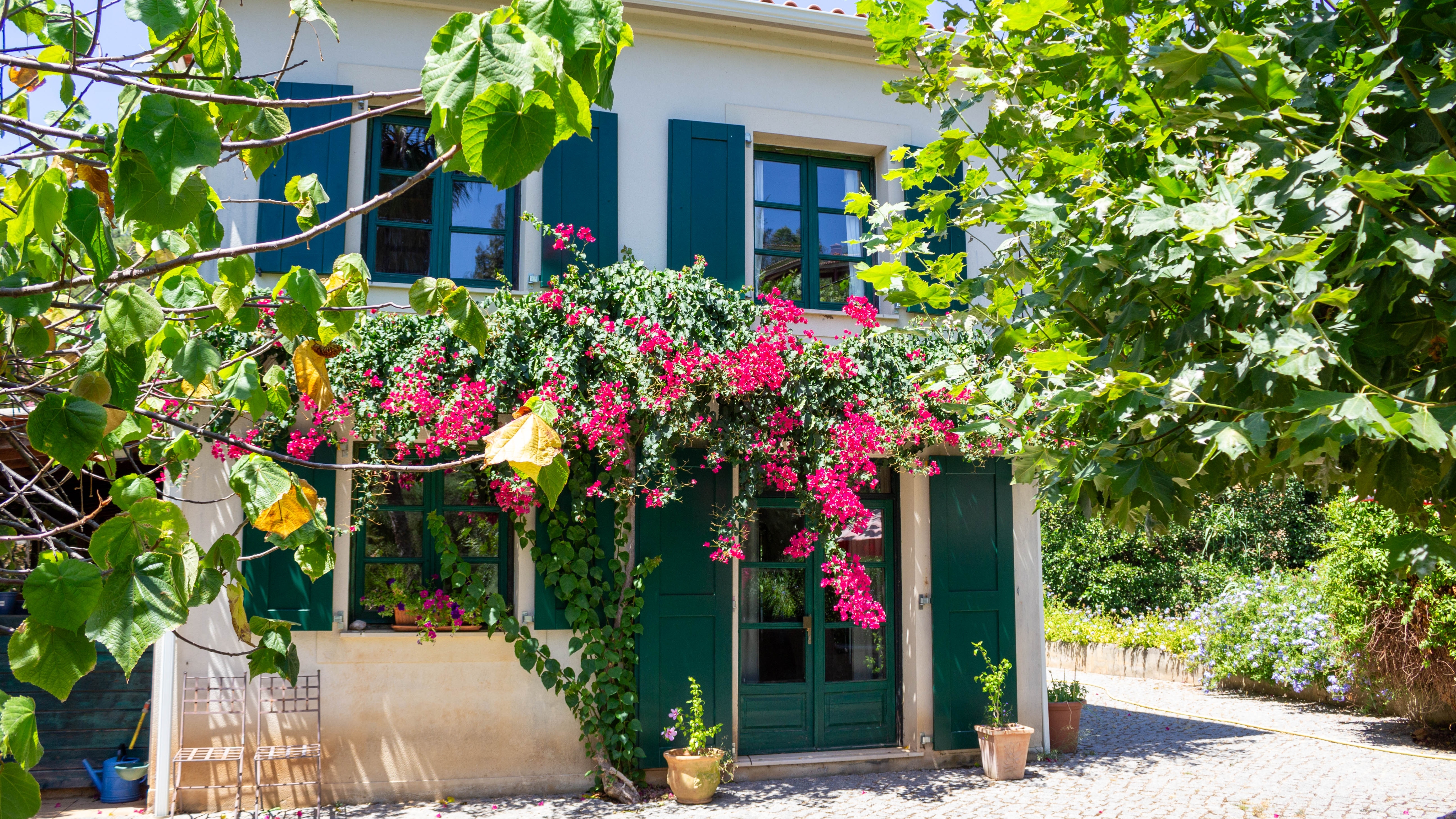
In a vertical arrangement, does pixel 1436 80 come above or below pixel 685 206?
below

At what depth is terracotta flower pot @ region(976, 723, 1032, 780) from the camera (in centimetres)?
703

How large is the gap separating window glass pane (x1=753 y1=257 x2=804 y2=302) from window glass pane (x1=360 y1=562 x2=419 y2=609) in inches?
129

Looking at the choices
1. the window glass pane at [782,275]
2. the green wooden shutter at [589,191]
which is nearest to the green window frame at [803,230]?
the window glass pane at [782,275]

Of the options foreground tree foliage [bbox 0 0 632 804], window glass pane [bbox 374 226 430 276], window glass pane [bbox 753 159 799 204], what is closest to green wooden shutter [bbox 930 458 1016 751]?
window glass pane [bbox 753 159 799 204]

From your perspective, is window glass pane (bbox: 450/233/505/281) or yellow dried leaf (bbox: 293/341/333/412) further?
window glass pane (bbox: 450/233/505/281)

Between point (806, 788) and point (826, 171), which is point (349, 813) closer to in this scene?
point (806, 788)

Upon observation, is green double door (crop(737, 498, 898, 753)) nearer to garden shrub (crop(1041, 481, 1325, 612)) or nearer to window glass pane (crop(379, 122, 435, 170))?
window glass pane (crop(379, 122, 435, 170))

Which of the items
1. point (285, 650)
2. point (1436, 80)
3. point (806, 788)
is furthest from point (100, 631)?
point (806, 788)

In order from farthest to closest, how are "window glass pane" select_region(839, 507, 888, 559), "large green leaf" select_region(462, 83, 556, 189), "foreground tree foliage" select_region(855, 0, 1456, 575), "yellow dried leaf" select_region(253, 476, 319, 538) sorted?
1. "window glass pane" select_region(839, 507, 888, 559)
2. "foreground tree foliage" select_region(855, 0, 1456, 575)
3. "yellow dried leaf" select_region(253, 476, 319, 538)
4. "large green leaf" select_region(462, 83, 556, 189)

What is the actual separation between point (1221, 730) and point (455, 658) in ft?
22.7

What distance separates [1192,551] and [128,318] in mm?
15497

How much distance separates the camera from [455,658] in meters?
6.57

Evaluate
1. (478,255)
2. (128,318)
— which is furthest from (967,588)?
(128,318)

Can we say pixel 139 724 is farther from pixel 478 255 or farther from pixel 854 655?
pixel 854 655
